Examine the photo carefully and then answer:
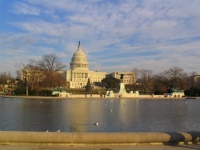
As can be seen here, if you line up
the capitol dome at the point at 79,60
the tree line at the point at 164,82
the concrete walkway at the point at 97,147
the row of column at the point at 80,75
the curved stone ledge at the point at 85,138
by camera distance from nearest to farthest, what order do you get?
1. the concrete walkway at the point at 97,147
2. the curved stone ledge at the point at 85,138
3. the tree line at the point at 164,82
4. the capitol dome at the point at 79,60
5. the row of column at the point at 80,75

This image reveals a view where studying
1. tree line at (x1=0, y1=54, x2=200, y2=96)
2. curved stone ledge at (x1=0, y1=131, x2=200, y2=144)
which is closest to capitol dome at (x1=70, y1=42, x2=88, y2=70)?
tree line at (x1=0, y1=54, x2=200, y2=96)

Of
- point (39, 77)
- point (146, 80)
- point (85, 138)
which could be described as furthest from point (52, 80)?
point (85, 138)

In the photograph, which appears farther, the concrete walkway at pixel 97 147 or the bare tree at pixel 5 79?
the bare tree at pixel 5 79

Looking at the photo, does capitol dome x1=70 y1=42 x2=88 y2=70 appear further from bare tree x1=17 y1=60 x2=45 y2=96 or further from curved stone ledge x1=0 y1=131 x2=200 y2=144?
curved stone ledge x1=0 y1=131 x2=200 y2=144

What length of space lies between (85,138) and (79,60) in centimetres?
15467

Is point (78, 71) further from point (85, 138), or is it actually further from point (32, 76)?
point (85, 138)

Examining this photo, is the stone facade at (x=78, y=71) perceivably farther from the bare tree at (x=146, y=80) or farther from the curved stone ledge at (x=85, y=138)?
the curved stone ledge at (x=85, y=138)

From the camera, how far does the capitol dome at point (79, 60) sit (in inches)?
6369

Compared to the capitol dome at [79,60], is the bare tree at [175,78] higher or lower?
lower

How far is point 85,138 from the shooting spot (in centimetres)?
820

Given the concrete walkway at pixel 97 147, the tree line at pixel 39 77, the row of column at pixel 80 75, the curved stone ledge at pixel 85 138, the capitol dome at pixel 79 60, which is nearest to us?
the concrete walkway at pixel 97 147

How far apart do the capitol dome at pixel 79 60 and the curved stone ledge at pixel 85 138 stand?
503ft

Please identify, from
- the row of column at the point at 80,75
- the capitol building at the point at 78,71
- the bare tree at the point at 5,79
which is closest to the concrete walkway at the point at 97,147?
the bare tree at the point at 5,79

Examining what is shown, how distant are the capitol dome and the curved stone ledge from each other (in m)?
153
